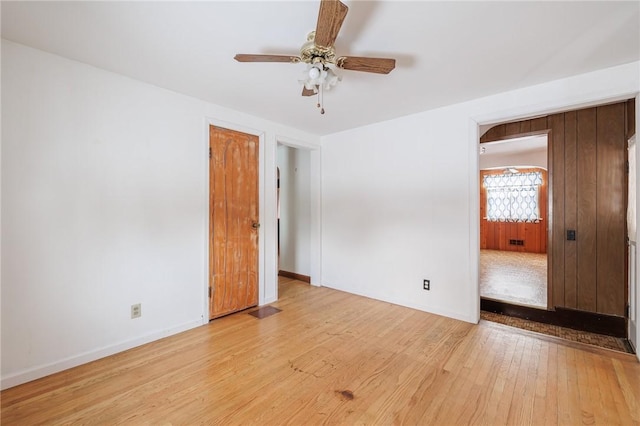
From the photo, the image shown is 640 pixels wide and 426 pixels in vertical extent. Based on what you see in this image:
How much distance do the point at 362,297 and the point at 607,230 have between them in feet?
9.58

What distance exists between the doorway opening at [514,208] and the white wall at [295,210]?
3669mm

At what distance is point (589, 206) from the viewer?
3.13 metres

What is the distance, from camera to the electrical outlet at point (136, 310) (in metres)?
2.44

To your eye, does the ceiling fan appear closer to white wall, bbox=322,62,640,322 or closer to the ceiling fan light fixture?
the ceiling fan light fixture

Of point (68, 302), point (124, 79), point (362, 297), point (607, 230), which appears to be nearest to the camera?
point (68, 302)

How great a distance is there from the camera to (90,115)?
7.33ft

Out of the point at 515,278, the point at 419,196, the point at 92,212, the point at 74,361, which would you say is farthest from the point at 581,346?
the point at 92,212

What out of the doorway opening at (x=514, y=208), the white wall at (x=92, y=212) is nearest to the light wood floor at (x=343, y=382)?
the white wall at (x=92, y=212)

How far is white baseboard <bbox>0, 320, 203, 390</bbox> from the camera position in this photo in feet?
6.20

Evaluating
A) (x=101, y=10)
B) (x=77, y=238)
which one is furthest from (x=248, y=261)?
(x=101, y=10)

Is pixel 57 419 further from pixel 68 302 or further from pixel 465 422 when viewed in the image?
pixel 465 422

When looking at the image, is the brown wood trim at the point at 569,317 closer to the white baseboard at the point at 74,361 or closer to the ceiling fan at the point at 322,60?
the ceiling fan at the point at 322,60

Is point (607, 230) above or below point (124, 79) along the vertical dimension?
below

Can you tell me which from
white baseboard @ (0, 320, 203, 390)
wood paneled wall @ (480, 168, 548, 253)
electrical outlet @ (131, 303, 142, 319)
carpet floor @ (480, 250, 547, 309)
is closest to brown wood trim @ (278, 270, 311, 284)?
white baseboard @ (0, 320, 203, 390)
